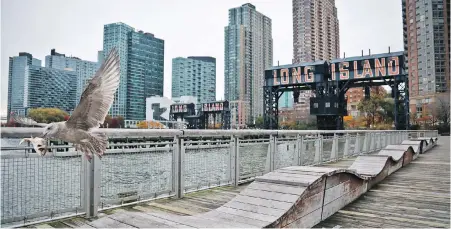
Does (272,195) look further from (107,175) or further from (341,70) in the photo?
(341,70)

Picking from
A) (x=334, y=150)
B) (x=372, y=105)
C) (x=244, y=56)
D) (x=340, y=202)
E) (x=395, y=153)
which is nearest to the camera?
(x=340, y=202)

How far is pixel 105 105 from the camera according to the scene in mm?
1913

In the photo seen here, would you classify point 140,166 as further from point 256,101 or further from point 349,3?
point 256,101

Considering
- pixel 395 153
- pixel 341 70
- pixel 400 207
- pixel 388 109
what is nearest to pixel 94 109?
pixel 400 207

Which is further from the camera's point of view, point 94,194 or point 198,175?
point 198,175

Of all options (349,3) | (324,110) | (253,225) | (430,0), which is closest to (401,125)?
(324,110)

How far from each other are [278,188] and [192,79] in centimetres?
18949

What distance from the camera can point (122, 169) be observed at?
196 inches

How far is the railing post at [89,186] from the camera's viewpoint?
13.7 feet

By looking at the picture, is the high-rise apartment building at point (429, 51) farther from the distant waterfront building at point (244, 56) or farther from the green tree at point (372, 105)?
the distant waterfront building at point (244, 56)

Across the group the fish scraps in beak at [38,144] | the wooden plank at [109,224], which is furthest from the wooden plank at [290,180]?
the fish scraps in beak at [38,144]

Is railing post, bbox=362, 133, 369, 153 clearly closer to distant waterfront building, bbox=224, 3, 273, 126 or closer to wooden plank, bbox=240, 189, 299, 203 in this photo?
wooden plank, bbox=240, 189, 299, 203

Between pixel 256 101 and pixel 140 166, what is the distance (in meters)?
167

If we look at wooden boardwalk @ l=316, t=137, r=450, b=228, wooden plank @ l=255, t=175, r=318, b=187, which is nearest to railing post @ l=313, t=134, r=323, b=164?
wooden boardwalk @ l=316, t=137, r=450, b=228
